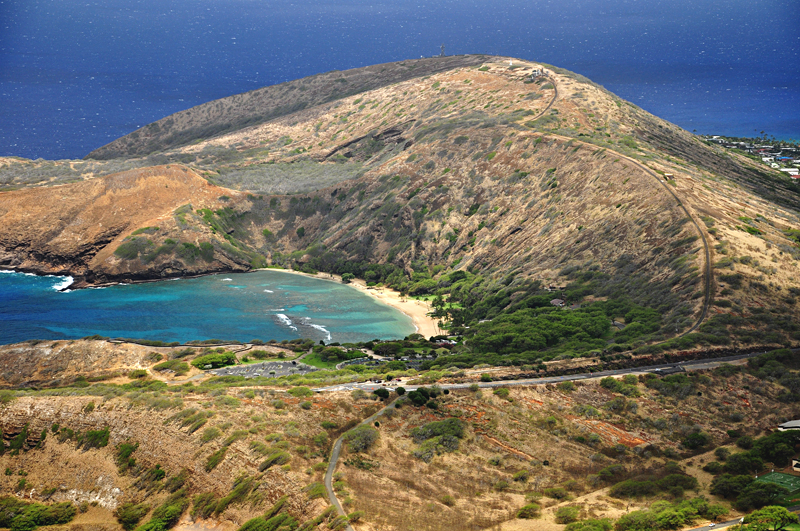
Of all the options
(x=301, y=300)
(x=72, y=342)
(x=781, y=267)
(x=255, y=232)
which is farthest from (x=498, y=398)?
(x=255, y=232)

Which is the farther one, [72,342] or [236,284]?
[236,284]

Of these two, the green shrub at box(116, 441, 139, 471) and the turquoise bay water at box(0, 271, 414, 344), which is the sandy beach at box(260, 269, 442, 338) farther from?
the green shrub at box(116, 441, 139, 471)

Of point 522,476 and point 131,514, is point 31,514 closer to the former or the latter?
point 131,514

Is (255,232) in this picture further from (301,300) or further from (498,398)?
(498,398)

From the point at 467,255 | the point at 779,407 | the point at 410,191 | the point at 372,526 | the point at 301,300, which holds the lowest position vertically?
the point at 372,526

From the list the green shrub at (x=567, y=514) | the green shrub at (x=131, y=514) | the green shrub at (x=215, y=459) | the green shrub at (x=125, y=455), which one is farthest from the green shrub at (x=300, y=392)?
A: the green shrub at (x=567, y=514)

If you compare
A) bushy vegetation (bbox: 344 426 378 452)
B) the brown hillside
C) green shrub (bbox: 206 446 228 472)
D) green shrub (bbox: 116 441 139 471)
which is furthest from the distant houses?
green shrub (bbox: 116 441 139 471)

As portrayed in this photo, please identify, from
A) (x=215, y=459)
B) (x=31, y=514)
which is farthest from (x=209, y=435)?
(x=31, y=514)
